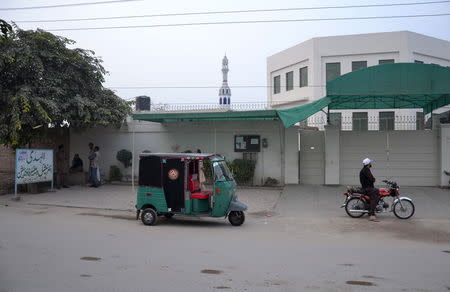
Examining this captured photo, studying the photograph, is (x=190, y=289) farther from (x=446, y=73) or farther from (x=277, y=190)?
(x=446, y=73)

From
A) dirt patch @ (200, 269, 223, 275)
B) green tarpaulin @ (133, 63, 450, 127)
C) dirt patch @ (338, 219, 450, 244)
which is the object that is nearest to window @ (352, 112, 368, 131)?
green tarpaulin @ (133, 63, 450, 127)

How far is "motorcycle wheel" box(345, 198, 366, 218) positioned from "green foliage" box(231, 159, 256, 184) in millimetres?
6873

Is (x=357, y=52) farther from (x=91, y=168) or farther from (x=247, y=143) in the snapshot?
(x=91, y=168)

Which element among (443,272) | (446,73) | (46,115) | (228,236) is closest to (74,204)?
(46,115)

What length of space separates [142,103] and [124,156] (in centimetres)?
1096

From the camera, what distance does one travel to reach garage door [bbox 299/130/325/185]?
18.7m

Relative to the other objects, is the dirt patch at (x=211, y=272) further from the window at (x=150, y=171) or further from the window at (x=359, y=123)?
the window at (x=359, y=123)

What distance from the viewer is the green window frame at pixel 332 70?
31.6 meters

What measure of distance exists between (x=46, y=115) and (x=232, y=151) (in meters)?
7.80

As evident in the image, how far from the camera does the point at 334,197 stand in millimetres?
15844

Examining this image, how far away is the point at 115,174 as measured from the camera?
20.7 metres

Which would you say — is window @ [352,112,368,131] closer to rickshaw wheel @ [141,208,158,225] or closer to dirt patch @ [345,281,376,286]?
rickshaw wheel @ [141,208,158,225]

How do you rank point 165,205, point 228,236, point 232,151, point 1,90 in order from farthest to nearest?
point 232,151, point 1,90, point 165,205, point 228,236

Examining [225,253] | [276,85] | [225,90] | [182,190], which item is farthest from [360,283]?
[225,90]
